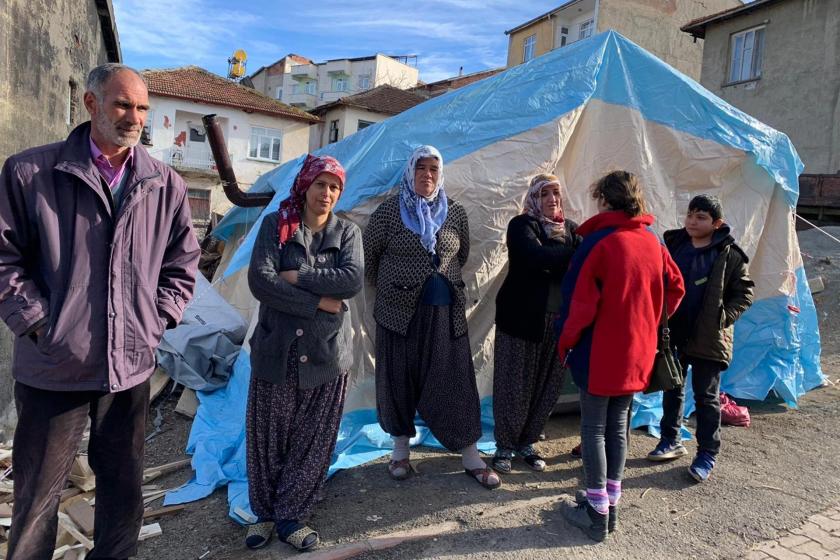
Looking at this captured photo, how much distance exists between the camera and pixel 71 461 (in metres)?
2.25

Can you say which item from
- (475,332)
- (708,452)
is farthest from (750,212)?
(475,332)

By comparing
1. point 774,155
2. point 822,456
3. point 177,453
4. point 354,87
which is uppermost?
point 354,87

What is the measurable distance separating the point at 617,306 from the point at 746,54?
1715 centimetres

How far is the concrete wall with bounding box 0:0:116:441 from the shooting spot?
14.3 ft

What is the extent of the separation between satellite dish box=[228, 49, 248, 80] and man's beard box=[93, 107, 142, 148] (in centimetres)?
4166

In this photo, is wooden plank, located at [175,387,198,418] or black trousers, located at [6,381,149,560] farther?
wooden plank, located at [175,387,198,418]

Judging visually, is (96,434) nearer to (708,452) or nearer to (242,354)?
(242,354)

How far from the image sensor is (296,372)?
109 inches

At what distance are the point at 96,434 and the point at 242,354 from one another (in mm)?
2344

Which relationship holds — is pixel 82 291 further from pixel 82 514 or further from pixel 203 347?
pixel 203 347

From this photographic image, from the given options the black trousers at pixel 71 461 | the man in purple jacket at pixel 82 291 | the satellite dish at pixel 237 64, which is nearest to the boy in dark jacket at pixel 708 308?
the man in purple jacket at pixel 82 291

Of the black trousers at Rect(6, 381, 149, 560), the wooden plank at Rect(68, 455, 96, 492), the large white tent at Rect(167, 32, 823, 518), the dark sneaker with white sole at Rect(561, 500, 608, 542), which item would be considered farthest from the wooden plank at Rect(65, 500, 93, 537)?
the dark sneaker with white sole at Rect(561, 500, 608, 542)

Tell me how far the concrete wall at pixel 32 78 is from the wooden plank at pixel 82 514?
1394mm

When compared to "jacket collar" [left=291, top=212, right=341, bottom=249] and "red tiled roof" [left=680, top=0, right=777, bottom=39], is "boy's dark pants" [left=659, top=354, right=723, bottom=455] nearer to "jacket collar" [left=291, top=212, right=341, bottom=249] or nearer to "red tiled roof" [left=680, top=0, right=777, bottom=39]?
"jacket collar" [left=291, top=212, right=341, bottom=249]
